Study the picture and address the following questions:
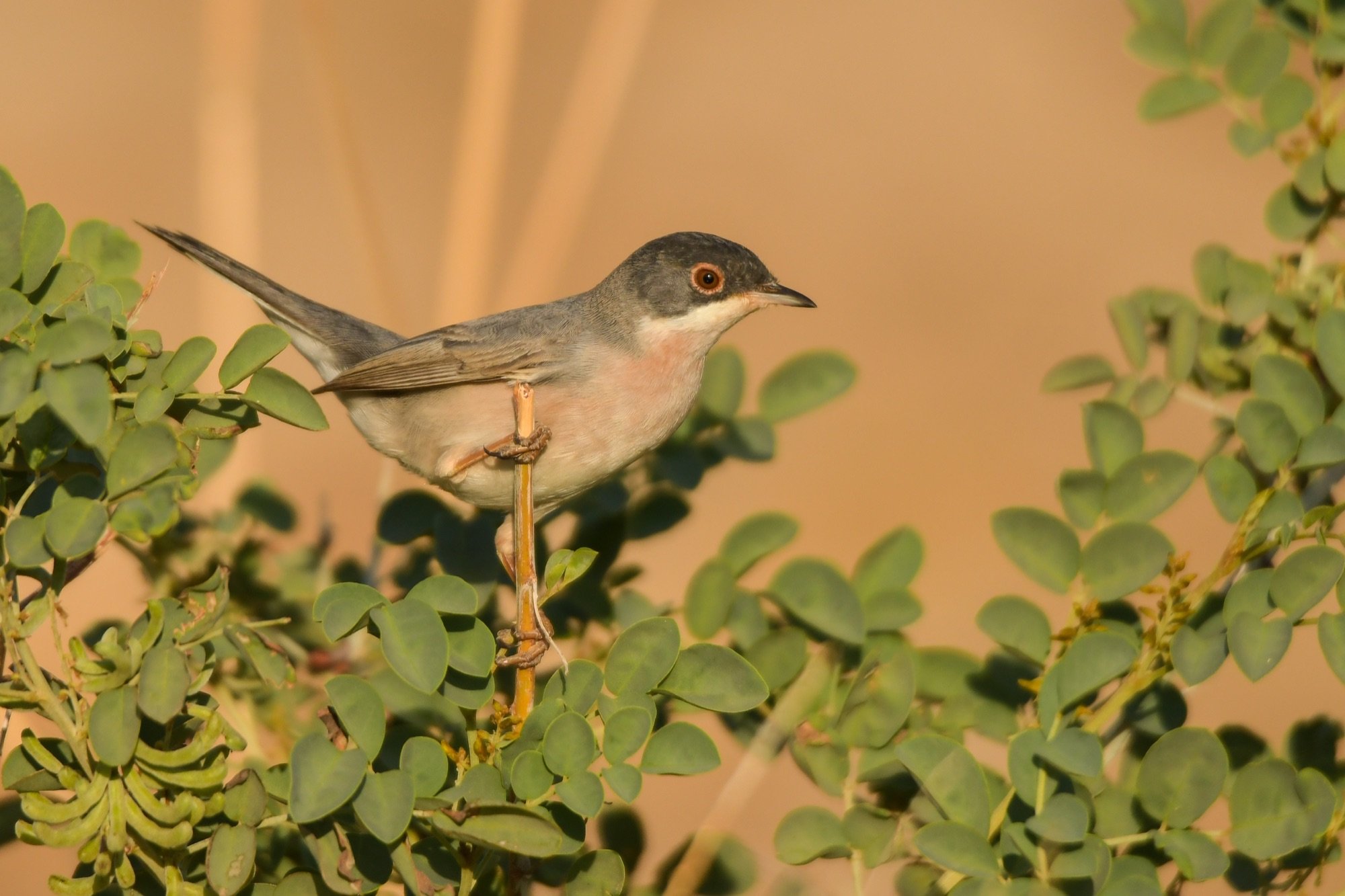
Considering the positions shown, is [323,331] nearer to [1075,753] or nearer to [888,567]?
[888,567]

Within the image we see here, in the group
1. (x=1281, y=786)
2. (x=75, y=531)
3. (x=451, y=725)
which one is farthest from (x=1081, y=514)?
(x=75, y=531)

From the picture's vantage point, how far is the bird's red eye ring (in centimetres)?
408

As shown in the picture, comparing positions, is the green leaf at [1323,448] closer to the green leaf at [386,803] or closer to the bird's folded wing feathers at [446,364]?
the green leaf at [386,803]

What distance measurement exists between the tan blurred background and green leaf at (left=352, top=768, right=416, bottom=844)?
3.64m

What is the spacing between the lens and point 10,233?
189 centimetres

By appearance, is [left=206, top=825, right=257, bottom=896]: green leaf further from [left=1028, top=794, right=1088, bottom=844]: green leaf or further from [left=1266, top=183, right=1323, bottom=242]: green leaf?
[left=1266, top=183, right=1323, bottom=242]: green leaf

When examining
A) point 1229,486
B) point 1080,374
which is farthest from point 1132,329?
point 1229,486

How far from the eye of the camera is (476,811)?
1.86 metres

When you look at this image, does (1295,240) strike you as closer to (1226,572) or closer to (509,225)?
(1226,572)

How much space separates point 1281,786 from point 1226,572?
0.34 metres

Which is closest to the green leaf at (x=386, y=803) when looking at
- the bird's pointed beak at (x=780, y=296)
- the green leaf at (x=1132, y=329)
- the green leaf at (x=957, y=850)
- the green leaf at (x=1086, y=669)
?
the green leaf at (x=957, y=850)

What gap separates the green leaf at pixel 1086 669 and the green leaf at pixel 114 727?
1.31m

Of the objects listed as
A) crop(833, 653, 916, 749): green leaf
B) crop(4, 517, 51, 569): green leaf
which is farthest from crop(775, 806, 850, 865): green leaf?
crop(4, 517, 51, 569): green leaf

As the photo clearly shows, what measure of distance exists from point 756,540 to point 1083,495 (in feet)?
2.14
